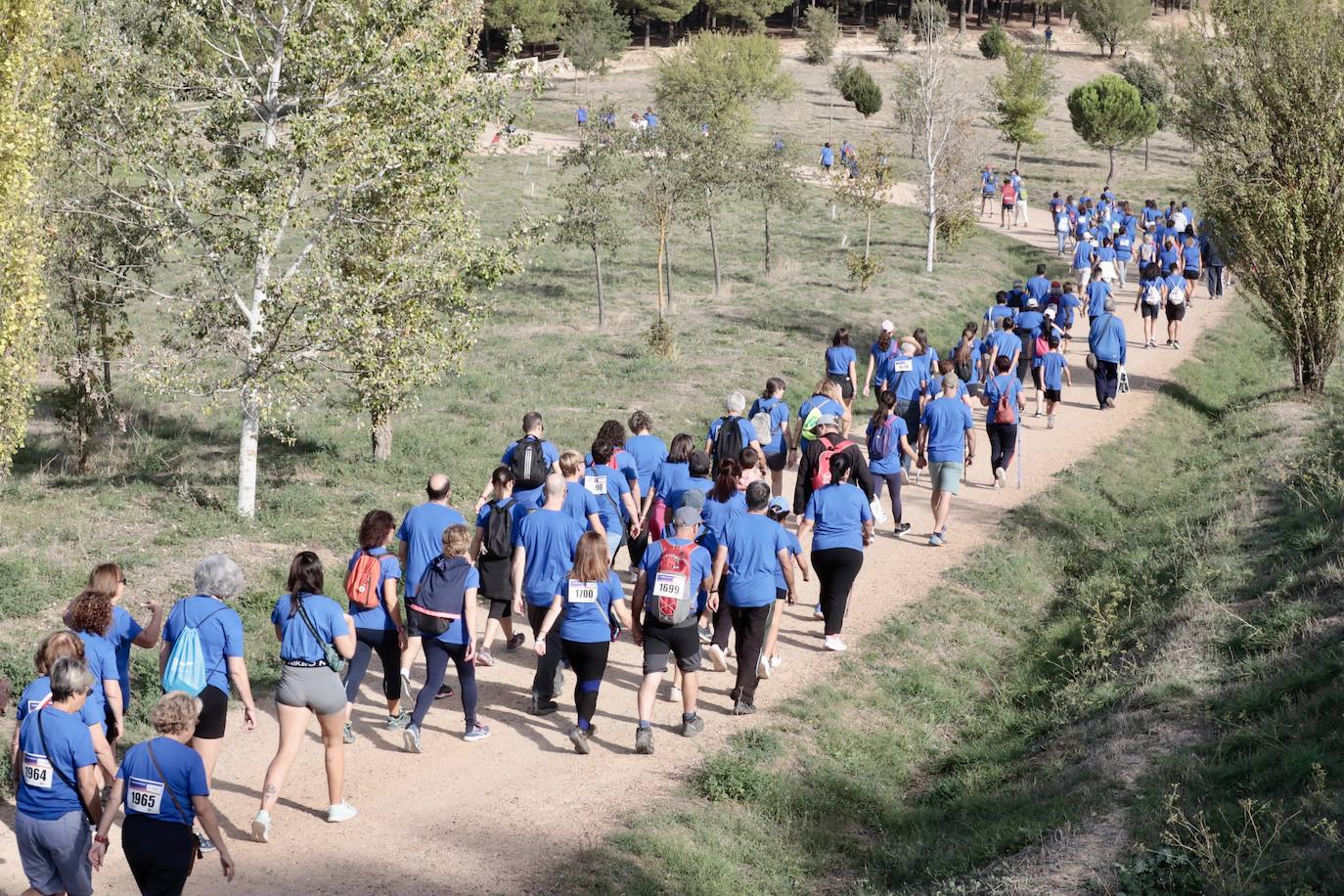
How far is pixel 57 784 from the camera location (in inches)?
260

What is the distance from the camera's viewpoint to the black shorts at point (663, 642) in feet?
31.0

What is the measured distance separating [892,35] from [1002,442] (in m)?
64.7

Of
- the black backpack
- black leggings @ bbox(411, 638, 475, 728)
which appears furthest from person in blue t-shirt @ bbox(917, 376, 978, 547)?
black leggings @ bbox(411, 638, 475, 728)

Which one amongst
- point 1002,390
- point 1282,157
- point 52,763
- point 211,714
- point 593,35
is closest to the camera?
point 52,763

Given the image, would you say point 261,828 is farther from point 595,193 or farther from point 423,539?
point 595,193

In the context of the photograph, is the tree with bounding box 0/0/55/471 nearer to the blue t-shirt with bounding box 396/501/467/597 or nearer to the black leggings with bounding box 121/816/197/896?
the blue t-shirt with bounding box 396/501/467/597

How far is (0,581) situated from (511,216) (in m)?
29.6

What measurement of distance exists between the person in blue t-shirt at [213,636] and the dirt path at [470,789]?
0.84 m

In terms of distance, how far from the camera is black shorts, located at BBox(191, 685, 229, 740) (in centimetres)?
792

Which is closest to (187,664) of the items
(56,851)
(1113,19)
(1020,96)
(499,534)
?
(56,851)

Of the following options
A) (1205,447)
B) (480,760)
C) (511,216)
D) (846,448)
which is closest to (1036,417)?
(1205,447)

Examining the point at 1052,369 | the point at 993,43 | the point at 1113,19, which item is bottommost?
the point at 1052,369

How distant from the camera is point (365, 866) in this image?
25.9 feet

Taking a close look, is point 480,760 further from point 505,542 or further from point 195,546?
point 195,546
